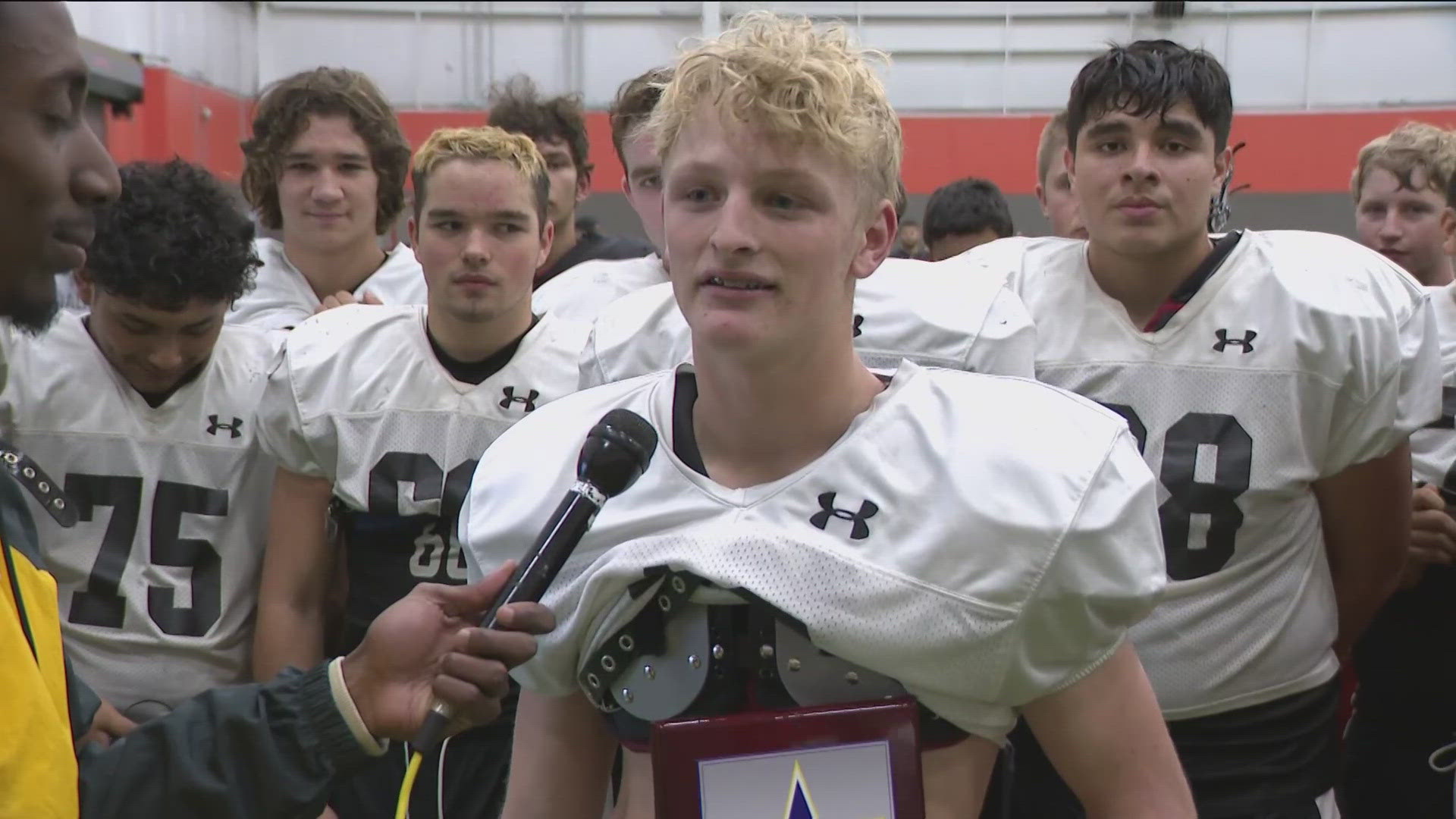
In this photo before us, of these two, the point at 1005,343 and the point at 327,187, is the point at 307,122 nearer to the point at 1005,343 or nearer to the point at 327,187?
the point at 327,187

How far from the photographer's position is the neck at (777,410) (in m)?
1.68

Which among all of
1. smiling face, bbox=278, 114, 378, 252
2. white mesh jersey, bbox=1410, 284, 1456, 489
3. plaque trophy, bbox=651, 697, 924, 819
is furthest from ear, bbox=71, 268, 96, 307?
white mesh jersey, bbox=1410, 284, 1456, 489

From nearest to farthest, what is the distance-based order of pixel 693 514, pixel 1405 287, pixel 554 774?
pixel 693 514, pixel 554 774, pixel 1405 287

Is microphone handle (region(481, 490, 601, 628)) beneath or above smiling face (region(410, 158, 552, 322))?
beneath

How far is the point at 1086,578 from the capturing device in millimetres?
1531

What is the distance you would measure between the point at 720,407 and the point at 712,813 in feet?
1.55

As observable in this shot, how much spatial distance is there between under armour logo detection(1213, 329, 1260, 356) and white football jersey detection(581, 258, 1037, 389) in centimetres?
31

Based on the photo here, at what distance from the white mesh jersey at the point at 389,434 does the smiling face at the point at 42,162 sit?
138 cm

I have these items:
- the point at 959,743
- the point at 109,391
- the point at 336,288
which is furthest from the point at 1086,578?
the point at 336,288

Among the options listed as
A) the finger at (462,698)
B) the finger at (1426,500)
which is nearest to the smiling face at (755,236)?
the finger at (462,698)

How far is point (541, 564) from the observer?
4.61 feet

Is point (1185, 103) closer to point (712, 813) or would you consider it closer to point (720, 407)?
point (720, 407)

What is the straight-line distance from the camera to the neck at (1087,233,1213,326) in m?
2.51

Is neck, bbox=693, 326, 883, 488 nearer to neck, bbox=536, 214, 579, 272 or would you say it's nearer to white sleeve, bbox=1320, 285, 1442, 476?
white sleeve, bbox=1320, 285, 1442, 476
